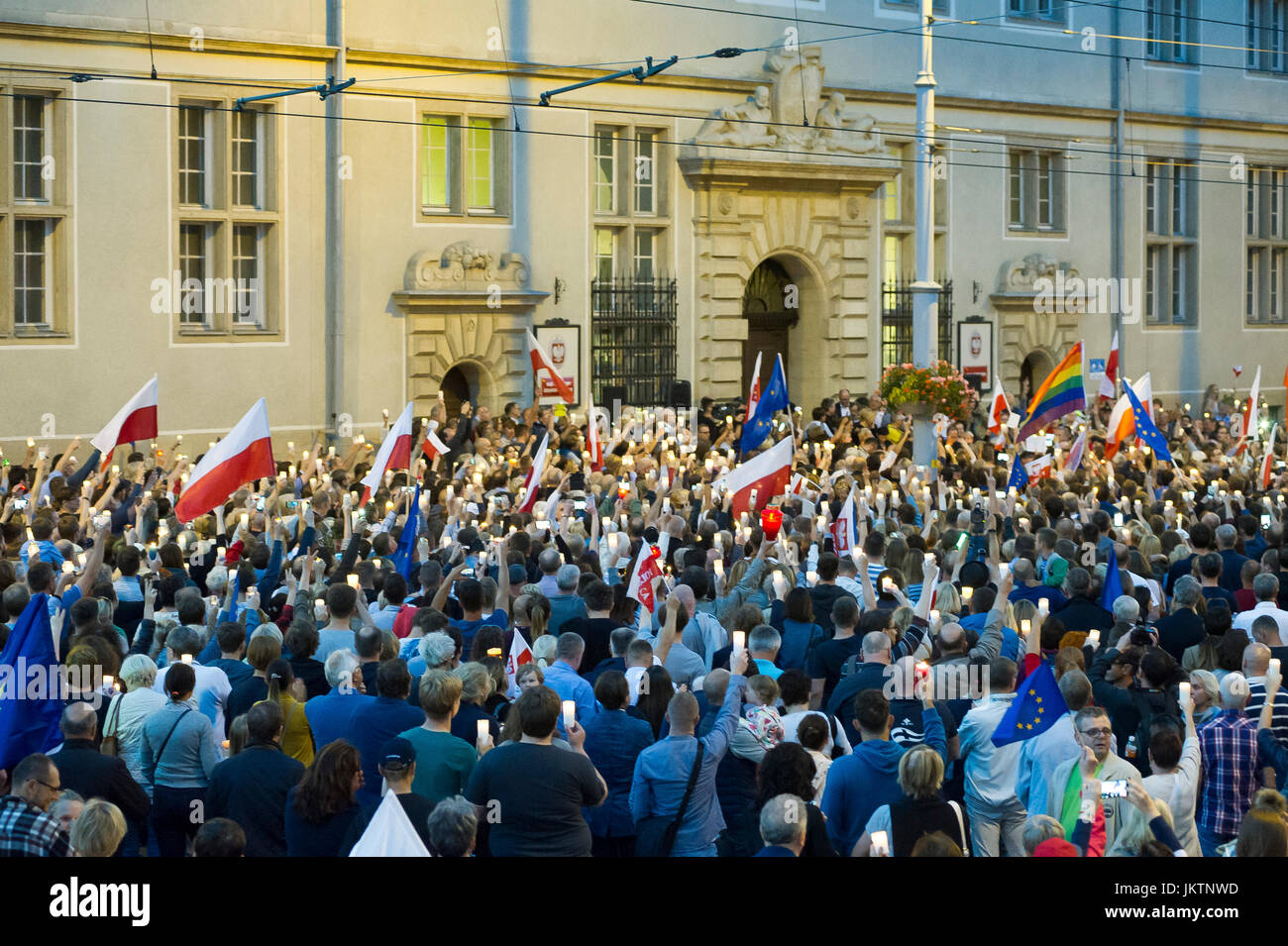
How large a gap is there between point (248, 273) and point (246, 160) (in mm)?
1528

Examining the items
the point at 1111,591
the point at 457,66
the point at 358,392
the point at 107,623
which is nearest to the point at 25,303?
the point at 358,392

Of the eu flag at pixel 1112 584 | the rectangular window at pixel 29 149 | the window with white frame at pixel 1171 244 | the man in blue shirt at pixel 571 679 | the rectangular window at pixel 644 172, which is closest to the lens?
A: the man in blue shirt at pixel 571 679

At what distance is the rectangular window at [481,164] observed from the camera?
26.5m

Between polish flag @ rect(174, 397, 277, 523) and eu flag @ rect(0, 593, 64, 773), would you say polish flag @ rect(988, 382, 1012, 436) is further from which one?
eu flag @ rect(0, 593, 64, 773)

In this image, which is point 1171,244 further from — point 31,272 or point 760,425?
point 31,272

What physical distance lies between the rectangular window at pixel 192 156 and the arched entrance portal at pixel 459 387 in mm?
4831

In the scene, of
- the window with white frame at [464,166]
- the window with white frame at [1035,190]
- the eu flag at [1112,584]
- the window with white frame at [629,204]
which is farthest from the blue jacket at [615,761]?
the window with white frame at [1035,190]

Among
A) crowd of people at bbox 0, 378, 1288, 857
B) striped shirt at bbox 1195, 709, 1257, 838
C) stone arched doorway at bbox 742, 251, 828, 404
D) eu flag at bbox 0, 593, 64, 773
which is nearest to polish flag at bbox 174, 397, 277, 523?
crowd of people at bbox 0, 378, 1288, 857

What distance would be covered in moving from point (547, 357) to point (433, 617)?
17624 millimetres

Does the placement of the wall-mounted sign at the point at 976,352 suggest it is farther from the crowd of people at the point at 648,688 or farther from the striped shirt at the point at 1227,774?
the striped shirt at the point at 1227,774

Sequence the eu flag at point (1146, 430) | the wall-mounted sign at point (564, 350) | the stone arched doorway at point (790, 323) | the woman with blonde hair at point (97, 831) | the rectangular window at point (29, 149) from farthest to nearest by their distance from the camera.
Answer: the stone arched doorway at point (790, 323) → the wall-mounted sign at point (564, 350) → the rectangular window at point (29, 149) → the eu flag at point (1146, 430) → the woman with blonde hair at point (97, 831)

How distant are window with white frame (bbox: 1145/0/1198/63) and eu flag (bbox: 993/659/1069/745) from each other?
99.4 feet

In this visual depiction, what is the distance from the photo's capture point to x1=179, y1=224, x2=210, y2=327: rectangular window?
2394 cm

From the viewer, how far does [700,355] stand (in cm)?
2933
